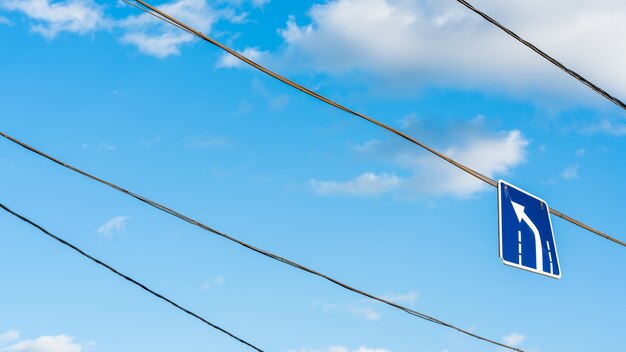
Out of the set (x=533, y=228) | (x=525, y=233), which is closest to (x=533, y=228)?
(x=533, y=228)

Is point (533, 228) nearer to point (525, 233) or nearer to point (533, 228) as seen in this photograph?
point (533, 228)

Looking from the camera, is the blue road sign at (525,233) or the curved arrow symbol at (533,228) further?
the curved arrow symbol at (533,228)

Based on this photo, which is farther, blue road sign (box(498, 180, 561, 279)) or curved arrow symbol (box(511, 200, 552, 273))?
curved arrow symbol (box(511, 200, 552, 273))

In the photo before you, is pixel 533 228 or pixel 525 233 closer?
pixel 525 233

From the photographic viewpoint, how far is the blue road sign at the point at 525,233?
276 inches

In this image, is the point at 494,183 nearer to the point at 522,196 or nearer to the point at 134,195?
the point at 522,196

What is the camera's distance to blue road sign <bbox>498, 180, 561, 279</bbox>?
7.00 metres

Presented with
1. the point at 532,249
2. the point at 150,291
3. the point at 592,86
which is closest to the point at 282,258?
the point at 150,291

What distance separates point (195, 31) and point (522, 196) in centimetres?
405

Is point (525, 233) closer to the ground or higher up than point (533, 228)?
closer to the ground

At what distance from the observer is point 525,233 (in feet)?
23.7

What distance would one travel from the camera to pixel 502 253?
689 centimetres

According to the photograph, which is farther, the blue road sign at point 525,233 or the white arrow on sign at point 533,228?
the white arrow on sign at point 533,228

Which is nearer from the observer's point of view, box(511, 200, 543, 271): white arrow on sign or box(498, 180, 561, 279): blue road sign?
box(498, 180, 561, 279): blue road sign
